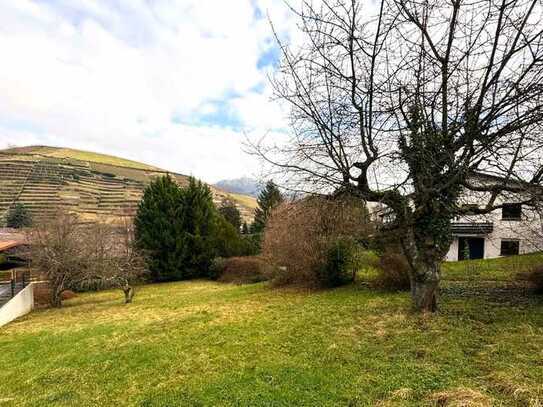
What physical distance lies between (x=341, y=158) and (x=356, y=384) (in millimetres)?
3501

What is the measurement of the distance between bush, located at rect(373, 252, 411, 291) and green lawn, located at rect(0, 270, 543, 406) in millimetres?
1659

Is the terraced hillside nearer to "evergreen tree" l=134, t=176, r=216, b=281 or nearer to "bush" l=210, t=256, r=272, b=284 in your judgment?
"evergreen tree" l=134, t=176, r=216, b=281

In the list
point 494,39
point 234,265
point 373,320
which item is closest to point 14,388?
point 373,320

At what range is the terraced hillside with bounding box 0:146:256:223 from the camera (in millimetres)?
56688

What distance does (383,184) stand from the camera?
5.92 meters

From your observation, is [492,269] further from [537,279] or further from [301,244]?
[301,244]

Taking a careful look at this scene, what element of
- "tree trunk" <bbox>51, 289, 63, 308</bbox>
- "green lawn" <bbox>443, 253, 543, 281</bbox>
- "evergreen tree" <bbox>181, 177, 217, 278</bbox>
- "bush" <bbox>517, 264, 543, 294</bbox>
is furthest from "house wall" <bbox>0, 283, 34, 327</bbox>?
"bush" <bbox>517, 264, 543, 294</bbox>

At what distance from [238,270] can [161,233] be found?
7.13 meters

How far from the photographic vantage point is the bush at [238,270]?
21.6 meters

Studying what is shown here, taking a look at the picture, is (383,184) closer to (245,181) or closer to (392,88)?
(392,88)

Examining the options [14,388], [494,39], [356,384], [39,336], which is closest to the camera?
[356,384]

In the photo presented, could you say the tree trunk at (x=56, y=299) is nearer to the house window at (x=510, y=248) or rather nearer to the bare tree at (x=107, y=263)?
the bare tree at (x=107, y=263)

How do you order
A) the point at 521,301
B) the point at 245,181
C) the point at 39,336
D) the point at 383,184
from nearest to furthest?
the point at 383,184 < the point at 245,181 < the point at 521,301 < the point at 39,336

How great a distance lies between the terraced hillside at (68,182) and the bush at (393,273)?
45.0 metres
